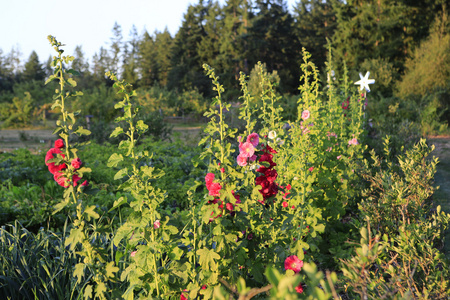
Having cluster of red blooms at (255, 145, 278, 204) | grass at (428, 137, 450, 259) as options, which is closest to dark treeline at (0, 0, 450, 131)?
grass at (428, 137, 450, 259)

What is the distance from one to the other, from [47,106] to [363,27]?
2114 centimetres

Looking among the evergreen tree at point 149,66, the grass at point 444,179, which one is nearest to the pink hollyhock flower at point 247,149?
the grass at point 444,179

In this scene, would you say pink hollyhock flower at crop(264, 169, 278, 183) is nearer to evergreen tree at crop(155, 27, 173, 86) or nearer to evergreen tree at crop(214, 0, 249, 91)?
evergreen tree at crop(214, 0, 249, 91)

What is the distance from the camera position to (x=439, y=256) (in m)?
2.04

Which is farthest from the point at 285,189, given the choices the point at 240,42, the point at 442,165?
the point at 240,42

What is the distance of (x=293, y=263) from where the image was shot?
2.13 meters

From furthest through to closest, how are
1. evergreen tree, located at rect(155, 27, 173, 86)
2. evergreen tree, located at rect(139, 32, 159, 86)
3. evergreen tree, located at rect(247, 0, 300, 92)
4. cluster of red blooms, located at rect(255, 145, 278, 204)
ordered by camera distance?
evergreen tree, located at rect(139, 32, 159, 86)
evergreen tree, located at rect(155, 27, 173, 86)
evergreen tree, located at rect(247, 0, 300, 92)
cluster of red blooms, located at rect(255, 145, 278, 204)

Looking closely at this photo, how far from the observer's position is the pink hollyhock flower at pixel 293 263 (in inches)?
83.6

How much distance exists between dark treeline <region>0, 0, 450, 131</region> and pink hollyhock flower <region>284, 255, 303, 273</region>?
556 inches

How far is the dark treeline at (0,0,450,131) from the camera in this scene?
80.4 ft

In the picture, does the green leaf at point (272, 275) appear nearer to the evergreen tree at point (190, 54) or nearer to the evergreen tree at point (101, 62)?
the evergreen tree at point (190, 54)

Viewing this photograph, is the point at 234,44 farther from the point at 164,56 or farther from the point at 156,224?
the point at 156,224

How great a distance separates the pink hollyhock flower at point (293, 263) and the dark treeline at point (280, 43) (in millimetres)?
14132

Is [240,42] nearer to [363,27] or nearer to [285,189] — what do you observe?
[363,27]
